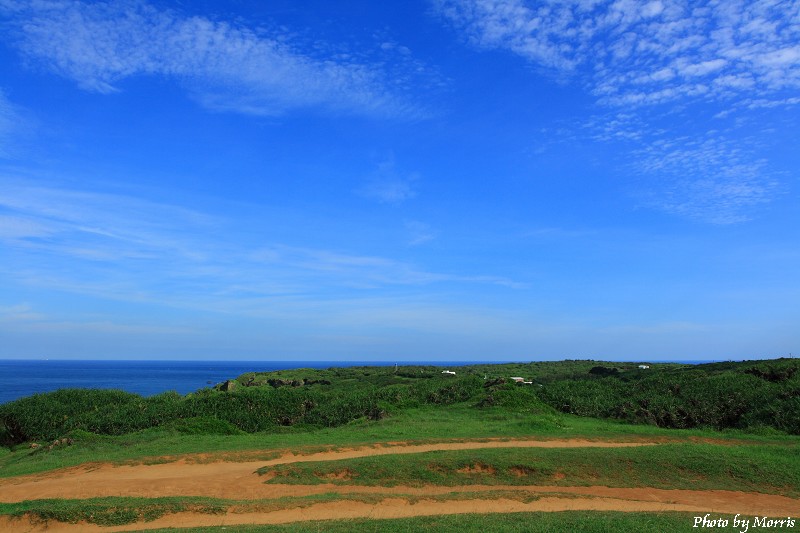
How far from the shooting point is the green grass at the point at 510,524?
11.6 metres

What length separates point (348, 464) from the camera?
17406mm

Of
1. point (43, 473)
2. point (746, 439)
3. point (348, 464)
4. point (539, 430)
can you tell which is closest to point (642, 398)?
point (746, 439)

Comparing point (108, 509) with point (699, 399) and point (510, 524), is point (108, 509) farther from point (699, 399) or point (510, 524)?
point (699, 399)

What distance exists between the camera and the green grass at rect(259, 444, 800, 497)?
1630 cm

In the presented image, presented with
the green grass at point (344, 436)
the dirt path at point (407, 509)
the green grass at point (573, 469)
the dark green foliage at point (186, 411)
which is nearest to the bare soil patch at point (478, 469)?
the green grass at point (573, 469)

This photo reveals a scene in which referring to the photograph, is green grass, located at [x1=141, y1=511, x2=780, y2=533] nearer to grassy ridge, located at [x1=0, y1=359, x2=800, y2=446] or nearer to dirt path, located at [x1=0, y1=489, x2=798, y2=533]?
dirt path, located at [x1=0, y1=489, x2=798, y2=533]

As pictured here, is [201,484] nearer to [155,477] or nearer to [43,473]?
[155,477]

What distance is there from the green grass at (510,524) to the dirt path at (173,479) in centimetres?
362

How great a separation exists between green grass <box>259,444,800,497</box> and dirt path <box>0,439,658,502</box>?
107 centimetres

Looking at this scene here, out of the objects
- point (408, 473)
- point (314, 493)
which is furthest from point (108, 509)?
point (408, 473)

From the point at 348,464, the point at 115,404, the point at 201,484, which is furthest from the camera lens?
the point at 115,404

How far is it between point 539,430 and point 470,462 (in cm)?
718

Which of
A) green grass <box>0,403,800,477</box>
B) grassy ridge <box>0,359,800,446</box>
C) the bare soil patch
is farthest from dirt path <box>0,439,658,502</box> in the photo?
grassy ridge <box>0,359,800,446</box>

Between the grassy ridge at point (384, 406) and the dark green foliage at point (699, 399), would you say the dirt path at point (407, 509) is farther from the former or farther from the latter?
the dark green foliage at point (699, 399)
